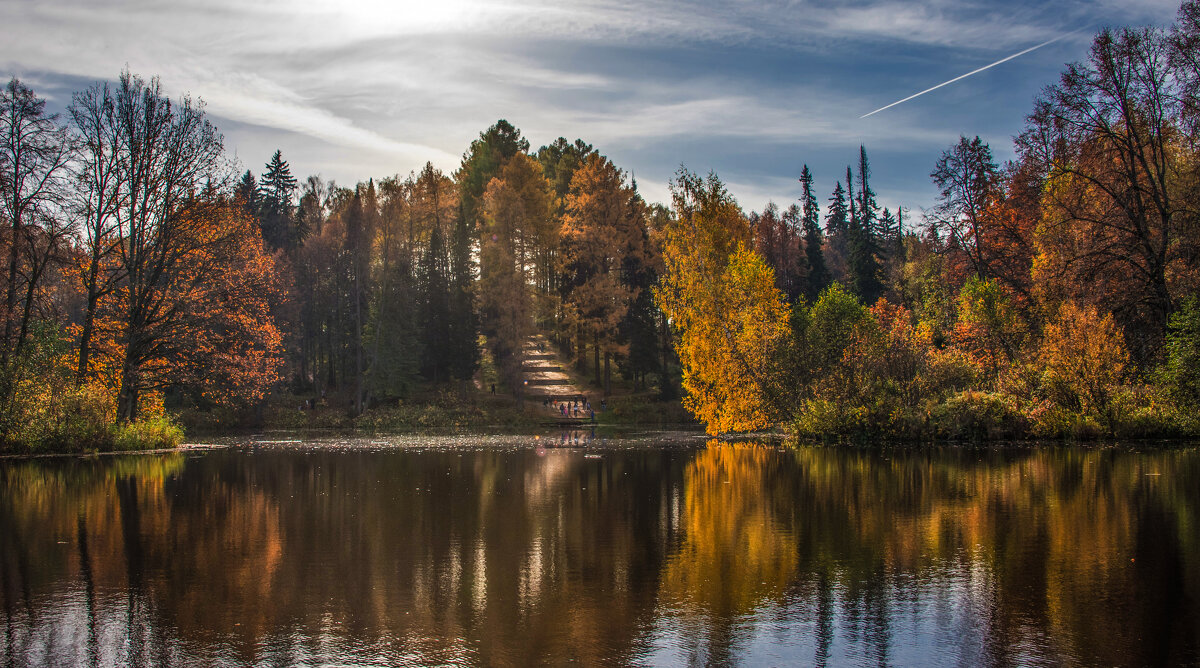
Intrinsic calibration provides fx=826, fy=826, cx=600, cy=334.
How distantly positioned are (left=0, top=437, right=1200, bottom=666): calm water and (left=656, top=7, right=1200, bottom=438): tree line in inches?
328

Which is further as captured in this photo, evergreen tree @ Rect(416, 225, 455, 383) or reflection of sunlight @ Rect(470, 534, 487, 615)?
evergreen tree @ Rect(416, 225, 455, 383)

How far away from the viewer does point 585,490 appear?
17.8 meters

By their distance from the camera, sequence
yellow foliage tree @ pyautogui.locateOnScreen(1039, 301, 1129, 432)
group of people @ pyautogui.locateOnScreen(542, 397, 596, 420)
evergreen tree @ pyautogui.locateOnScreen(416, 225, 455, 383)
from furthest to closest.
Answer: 1. evergreen tree @ pyautogui.locateOnScreen(416, 225, 455, 383)
2. group of people @ pyautogui.locateOnScreen(542, 397, 596, 420)
3. yellow foliage tree @ pyautogui.locateOnScreen(1039, 301, 1129, 432)

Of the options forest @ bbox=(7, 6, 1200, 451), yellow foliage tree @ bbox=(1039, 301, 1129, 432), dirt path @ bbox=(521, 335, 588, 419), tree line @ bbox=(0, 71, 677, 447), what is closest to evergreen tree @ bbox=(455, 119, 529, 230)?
tree line @ bbox=(0, 71, 677, 447)

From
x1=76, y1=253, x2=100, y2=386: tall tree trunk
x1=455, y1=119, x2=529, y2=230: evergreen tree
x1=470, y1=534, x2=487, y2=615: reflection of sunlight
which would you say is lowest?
x1=470, y1=534, x2=487, y2=615: reflection of sunlight

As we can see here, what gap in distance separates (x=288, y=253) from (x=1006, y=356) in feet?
165

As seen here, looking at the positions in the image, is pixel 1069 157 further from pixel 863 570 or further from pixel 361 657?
pixel 361 657

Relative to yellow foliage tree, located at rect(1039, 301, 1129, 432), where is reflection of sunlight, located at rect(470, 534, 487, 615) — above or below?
below

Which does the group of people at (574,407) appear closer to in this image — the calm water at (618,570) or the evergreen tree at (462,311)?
the evergreen tree at (462,311)

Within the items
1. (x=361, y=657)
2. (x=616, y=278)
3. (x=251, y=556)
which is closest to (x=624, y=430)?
(x=616, y=278)

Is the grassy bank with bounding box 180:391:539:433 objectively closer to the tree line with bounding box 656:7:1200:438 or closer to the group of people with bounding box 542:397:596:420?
the group of people with bounding box 542:397:596:420

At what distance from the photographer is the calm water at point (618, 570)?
23.4 feet

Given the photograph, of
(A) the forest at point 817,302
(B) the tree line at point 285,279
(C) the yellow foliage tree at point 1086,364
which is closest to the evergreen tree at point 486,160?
(B) the tree line at point 285,279

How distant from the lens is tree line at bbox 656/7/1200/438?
87.5 feet
